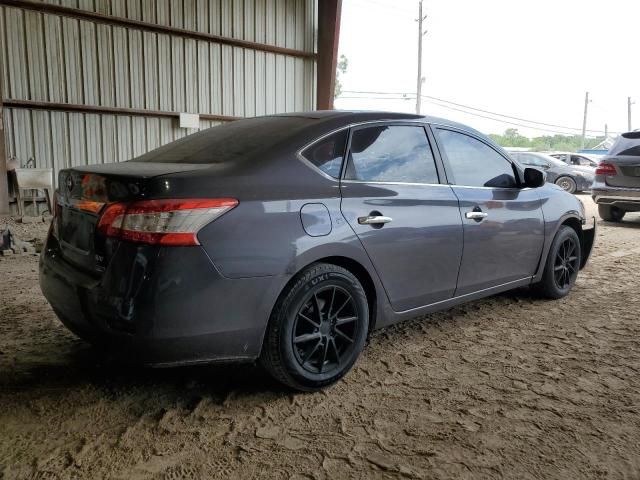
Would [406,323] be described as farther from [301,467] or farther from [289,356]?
[301,467]

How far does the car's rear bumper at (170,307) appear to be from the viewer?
212 centimetres

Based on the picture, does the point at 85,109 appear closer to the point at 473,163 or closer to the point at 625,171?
the point at 473,163

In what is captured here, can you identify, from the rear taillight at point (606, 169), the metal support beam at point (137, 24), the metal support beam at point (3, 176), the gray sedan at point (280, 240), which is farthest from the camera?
the metal support beam at point (137, 24)

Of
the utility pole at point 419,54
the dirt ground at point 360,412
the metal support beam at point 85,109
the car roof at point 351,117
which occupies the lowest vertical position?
the dirt ground at point 360,412

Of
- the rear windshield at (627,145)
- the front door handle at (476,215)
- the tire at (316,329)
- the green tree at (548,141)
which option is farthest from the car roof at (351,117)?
the green tree at (548,141)

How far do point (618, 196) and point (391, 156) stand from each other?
7.28 m

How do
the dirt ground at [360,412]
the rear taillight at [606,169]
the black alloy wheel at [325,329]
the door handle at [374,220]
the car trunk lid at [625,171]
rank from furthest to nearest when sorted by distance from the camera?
the rear taillight at [606,169], the car trunk lid at [625,171], the door handle at [374,220], the black alloy wheel at [325,329], the dirt ground at [360,412]

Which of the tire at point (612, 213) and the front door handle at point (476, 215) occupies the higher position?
the front door handle at point (476, 215)

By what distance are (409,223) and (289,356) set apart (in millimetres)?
1011

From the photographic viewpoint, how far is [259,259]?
7.52 ft

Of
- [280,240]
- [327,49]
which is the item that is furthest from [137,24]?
[280,240]

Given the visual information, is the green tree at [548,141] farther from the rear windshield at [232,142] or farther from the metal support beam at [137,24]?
the rear windshield at [232,142]

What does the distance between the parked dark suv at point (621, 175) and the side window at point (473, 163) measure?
19.4 ft

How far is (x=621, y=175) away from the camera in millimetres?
8609
